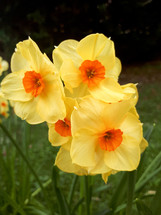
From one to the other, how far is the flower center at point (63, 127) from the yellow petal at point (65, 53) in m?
0.16

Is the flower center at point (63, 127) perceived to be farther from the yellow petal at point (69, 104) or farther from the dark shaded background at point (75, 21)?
the dark shaded background at point (75, 21)

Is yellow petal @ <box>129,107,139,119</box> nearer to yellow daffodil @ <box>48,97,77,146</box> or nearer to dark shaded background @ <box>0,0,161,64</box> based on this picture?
yellow daffodil @ <box>48,97,77,146</box>

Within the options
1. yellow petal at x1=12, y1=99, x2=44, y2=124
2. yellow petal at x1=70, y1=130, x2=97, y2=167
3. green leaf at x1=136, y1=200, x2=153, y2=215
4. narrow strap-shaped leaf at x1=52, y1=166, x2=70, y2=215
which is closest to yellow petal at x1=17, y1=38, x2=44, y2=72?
yellow petal at x1=12, y1=99, x2=44, y2=124

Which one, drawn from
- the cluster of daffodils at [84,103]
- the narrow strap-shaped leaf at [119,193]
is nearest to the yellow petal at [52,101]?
the cluster of daffodils at [84,103]

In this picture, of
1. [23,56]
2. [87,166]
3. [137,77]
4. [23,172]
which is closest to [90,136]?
[87,166]

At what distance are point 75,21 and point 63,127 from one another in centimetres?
635

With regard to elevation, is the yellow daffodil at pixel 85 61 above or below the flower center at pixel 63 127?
Result: above

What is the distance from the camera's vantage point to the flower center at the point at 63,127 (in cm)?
74

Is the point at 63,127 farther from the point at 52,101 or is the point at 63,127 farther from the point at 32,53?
the point at 32,53

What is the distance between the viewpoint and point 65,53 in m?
0.77

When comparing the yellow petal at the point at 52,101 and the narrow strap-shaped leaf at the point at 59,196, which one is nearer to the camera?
the yellow petal at the point at 52,101

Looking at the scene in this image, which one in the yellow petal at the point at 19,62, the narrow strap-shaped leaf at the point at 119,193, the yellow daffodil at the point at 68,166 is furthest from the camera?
the narrow strap-shaped leaf at the point at 119,193

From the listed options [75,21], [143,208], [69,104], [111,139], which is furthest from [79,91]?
[75,21]

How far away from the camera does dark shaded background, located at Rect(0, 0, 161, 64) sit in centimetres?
635
